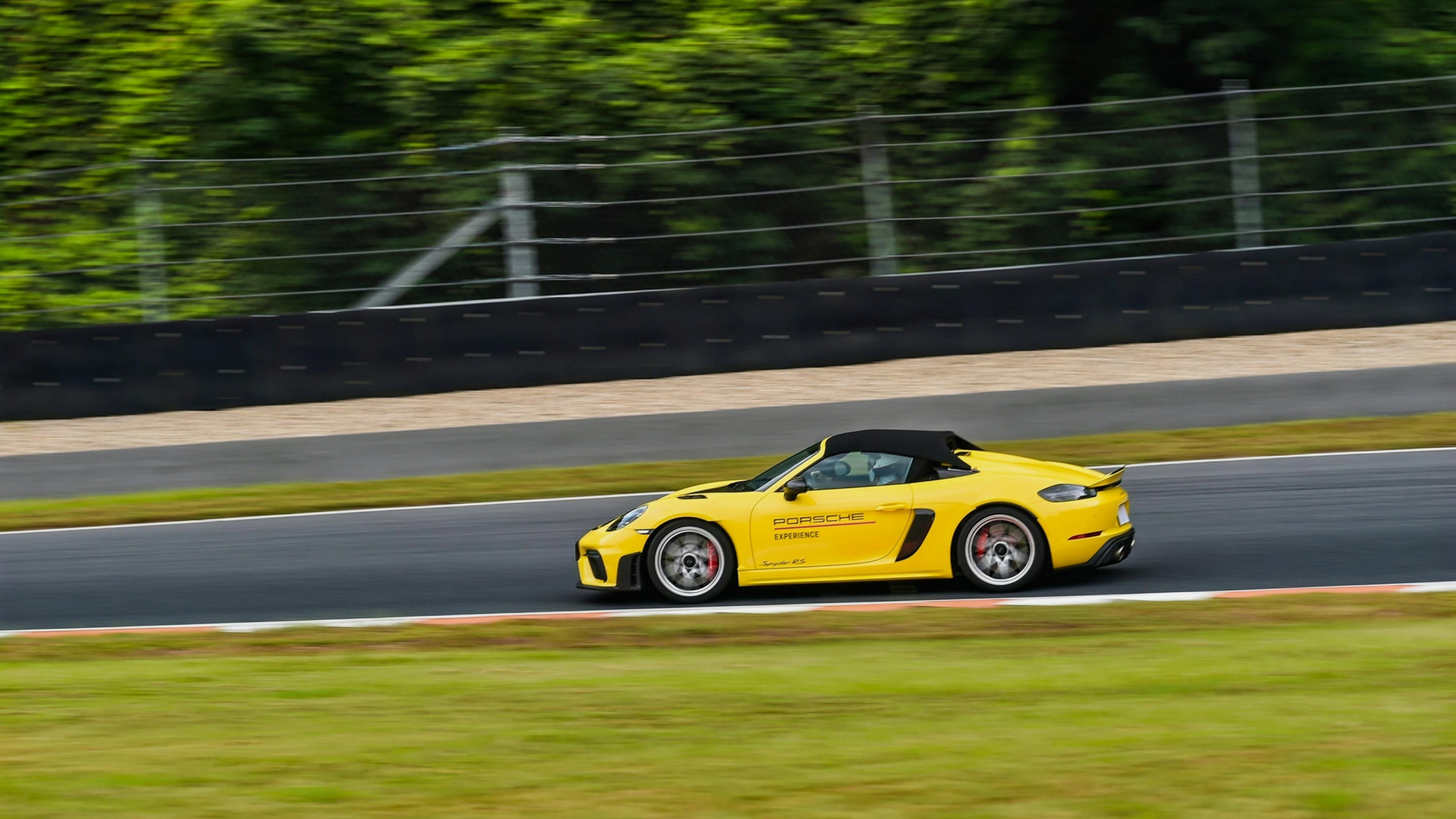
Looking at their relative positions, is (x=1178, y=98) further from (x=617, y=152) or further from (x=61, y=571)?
(x=61, y=571)

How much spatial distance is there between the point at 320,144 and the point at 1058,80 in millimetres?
8744

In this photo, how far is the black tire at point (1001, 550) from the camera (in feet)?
28.4

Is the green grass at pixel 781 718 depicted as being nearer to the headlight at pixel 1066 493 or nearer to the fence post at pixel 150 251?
the headlight at pixel 1066 493

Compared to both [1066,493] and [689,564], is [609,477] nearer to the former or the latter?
[689,564]

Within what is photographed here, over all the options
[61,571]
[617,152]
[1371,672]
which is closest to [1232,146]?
[617,152]

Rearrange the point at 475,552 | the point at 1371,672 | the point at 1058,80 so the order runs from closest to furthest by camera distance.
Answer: the point at 1371,672 → the point at 475,552 → the point at 1058,80

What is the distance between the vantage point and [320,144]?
62.5 feet

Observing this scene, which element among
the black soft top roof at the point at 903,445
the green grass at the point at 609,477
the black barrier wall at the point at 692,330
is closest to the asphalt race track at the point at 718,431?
the green grass at the point at 609,477

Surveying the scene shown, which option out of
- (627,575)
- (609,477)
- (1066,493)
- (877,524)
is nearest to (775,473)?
(877,524)

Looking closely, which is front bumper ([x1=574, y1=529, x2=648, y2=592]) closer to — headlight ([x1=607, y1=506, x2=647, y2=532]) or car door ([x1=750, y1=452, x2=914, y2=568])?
headlight ([x1=607, y1=506, x2=647, y2=532])

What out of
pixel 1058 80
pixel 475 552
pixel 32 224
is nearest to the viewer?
pixel 475 552

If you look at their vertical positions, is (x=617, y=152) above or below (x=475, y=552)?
above

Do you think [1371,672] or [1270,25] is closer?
[1371,672]

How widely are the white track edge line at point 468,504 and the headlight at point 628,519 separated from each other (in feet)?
9.29
